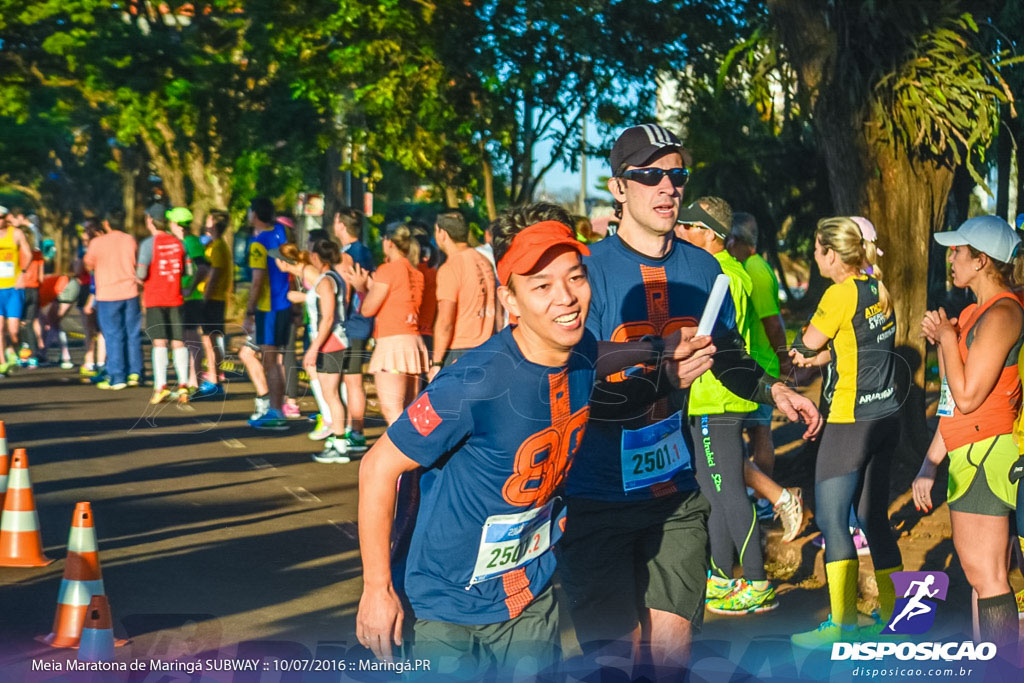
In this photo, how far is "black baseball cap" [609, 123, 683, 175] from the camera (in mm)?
4355

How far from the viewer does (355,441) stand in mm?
10695

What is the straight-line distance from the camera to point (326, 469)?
10.0m

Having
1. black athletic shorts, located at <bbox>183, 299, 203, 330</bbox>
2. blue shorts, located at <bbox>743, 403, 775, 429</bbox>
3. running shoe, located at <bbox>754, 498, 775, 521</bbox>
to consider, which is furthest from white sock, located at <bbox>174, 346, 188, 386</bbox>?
blue shorts, located at <bbox>743, 403, 775, 429</bbox>

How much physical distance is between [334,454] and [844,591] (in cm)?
564

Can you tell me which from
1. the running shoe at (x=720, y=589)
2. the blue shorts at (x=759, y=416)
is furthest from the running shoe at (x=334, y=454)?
the running shoe at (x=720, y=589)

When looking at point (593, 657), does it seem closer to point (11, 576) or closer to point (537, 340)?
point (537, 340)

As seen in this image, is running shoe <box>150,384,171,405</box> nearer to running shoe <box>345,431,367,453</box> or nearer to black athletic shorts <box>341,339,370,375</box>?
running shoe <box>345,431,367,453</box>

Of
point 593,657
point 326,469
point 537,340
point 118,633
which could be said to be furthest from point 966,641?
point 326,469

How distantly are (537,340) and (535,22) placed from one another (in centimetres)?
1266

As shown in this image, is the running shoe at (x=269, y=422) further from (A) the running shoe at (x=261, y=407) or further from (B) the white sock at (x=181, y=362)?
(B) the white sock at (x=181, y=362)

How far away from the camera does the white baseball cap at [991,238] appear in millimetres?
4930

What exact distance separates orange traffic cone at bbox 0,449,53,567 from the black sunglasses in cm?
384

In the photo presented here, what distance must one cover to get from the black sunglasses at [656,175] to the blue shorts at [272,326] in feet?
25.7

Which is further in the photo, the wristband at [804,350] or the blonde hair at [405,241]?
the blonde hair at [405,241]
